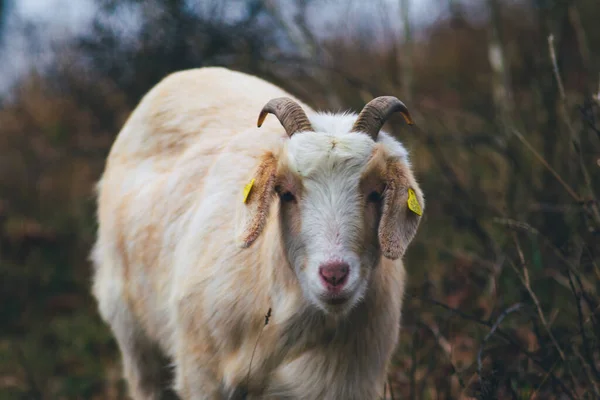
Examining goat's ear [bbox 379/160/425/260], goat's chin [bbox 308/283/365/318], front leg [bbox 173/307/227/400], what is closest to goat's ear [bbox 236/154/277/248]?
goat's chin [bbox 308/283/365/318]

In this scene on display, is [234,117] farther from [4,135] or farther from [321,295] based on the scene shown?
[4,135]

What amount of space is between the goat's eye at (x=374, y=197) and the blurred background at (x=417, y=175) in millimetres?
548

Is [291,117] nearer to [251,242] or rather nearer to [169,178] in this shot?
[251,242]

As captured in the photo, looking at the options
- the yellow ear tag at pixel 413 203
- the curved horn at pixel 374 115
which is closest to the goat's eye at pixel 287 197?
the curved horn at pixel 374 115

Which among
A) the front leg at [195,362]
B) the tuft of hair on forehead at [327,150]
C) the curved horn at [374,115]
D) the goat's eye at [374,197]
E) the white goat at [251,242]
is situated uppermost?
the curved horn at [374,115]

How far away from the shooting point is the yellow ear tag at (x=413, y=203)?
3090mm

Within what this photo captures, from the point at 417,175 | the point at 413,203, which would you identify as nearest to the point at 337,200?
the point at 413,203

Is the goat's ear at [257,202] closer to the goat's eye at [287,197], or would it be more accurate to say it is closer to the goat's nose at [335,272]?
the goat's eye at [287,197]

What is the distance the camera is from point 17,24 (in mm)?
10312

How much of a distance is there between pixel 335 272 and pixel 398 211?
393 mm

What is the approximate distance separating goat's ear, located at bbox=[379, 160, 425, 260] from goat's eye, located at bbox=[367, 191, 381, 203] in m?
0.03

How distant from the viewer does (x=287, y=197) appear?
3275 mm

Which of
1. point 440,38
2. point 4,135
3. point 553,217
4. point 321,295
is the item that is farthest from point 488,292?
point 440,38

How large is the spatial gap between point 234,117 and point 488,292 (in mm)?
2329
